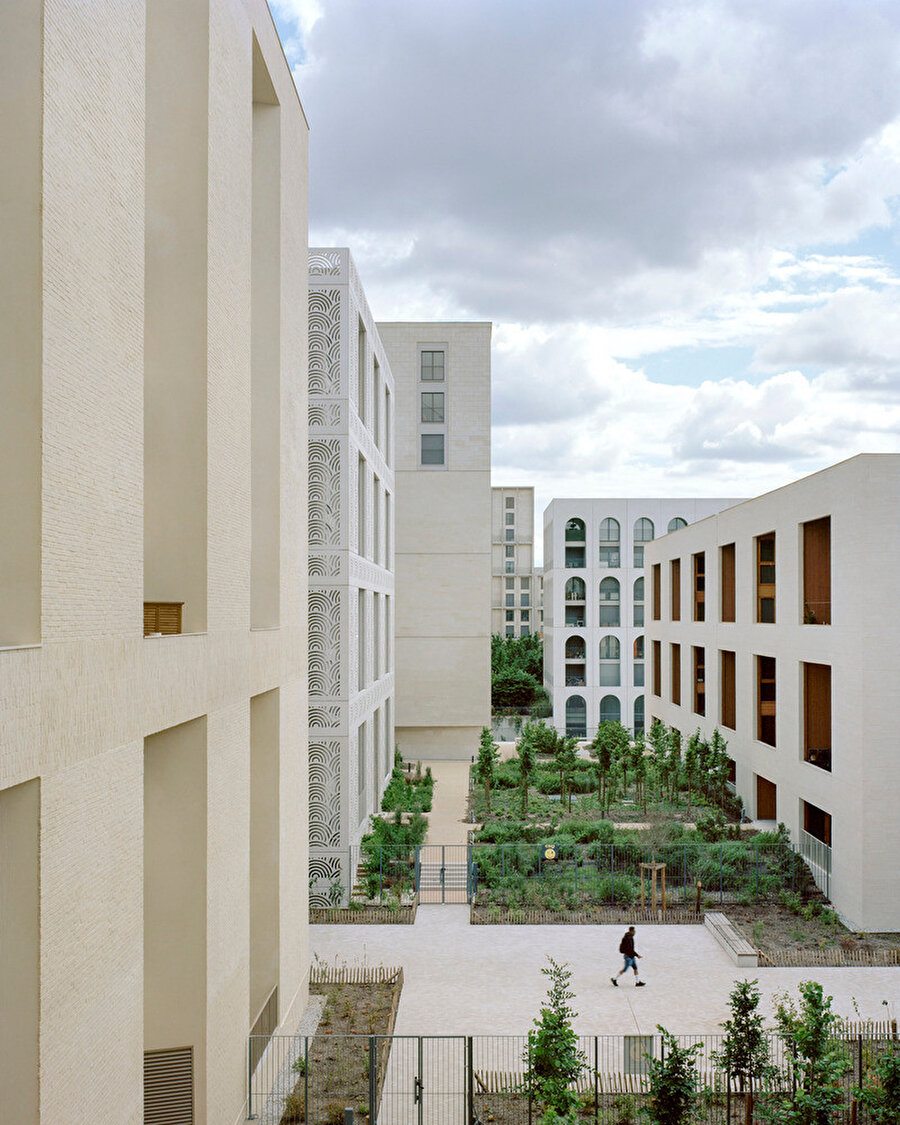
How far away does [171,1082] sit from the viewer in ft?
36.3

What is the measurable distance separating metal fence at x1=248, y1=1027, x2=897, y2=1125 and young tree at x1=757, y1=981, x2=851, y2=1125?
25 centimetres

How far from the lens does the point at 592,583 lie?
5997cm

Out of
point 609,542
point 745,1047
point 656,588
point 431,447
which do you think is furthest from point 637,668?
point 745,1047

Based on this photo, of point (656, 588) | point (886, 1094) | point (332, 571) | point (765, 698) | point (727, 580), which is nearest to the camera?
point (886, 1094)

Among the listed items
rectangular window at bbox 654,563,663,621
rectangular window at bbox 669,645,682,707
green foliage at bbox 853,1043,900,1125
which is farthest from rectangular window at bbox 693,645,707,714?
green foliage at bbox 853,1043,900,1125

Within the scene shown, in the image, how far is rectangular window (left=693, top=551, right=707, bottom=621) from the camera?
40.5m

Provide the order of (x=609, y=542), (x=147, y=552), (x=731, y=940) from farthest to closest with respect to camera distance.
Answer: (x=609, y=542) → (x=731, y=940) → (x=147, y=552)

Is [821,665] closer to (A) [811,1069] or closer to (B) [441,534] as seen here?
(A) [811,1069]

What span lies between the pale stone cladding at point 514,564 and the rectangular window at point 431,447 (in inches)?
2092

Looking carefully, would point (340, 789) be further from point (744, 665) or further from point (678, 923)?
point (744, 665)

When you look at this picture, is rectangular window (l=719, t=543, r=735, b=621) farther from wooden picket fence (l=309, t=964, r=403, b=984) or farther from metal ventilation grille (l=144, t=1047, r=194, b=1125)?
metal ventilation grille (l=144, t=1047, r=194, b=1125)

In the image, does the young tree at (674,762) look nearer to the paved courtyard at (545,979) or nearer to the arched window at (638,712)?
the paved courtyard at (545,979)

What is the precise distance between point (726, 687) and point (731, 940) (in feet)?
54.8

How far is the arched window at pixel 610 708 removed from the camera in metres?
60.5
